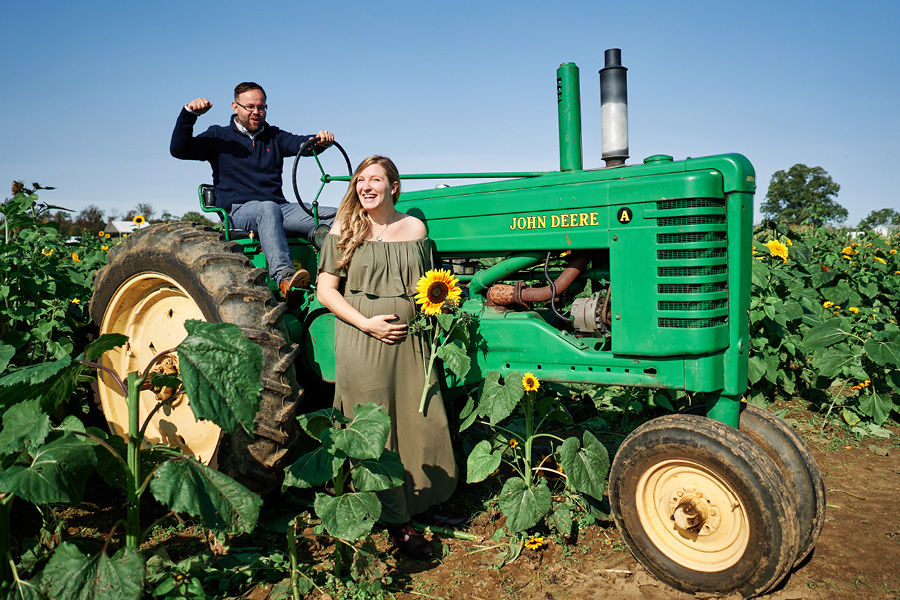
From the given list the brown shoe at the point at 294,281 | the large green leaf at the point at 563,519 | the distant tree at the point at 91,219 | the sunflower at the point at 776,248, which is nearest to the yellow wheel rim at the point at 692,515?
the large green leaf at the point at 563,519

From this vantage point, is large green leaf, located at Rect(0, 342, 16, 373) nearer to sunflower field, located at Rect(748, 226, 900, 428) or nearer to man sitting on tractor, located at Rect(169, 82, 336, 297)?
man sitting on tractor, located at Rect(169, 82, 336, 297)

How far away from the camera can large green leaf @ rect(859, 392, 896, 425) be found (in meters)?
4.43

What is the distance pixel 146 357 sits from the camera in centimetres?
364

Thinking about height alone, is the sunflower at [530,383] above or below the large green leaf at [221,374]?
below

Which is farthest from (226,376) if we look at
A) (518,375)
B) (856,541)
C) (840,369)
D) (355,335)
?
(840,369)

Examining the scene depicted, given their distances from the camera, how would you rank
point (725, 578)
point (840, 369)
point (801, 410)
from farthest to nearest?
point (801, 410)
point (840, 369)
point (725, 578)

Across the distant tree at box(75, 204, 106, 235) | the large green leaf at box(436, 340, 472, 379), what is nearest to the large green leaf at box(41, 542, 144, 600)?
the large green leaf at box(436, 340, 472, 379)

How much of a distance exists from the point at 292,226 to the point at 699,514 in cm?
264

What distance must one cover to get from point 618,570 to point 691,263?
1.34 metres

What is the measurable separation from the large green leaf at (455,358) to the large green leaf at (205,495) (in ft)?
3.56

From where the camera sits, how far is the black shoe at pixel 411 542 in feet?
9.52

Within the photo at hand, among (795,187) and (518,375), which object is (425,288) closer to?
(518,375)

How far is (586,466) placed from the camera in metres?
2.84

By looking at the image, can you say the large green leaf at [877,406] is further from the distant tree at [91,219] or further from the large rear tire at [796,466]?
the distant tree at [91,219]
